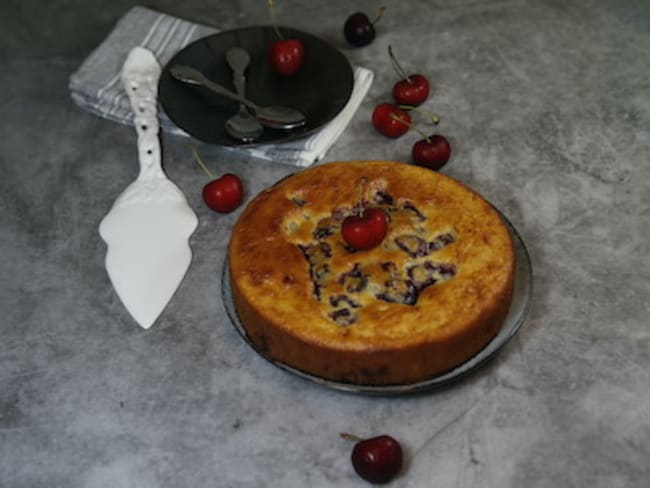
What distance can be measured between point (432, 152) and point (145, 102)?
894 mm

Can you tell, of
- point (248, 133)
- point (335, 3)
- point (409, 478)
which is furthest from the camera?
point (335, 3)

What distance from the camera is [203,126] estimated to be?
2688mm

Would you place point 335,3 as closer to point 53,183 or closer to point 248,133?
point 248,133

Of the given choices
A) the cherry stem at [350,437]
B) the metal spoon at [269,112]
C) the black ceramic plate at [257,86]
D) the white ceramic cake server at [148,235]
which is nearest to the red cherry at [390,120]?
the black ceramic plate at [257,86]

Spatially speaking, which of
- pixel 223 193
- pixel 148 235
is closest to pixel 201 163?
pixel 223 193

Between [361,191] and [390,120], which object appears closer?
[361,191]

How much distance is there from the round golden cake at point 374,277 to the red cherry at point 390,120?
0.39m

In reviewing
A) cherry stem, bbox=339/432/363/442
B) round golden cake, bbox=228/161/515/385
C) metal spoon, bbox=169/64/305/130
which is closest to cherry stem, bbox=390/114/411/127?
metal spoon, bbox=169/64/305/130

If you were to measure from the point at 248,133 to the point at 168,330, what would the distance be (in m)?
0.64

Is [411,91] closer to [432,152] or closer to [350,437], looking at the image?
[432,152]

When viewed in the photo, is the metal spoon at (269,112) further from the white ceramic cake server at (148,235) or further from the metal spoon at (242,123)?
the white ceramic cake server at (148,235)

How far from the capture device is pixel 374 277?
6.82 feet

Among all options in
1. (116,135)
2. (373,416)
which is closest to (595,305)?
(373,416)

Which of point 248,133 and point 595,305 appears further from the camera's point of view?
point 248,133
